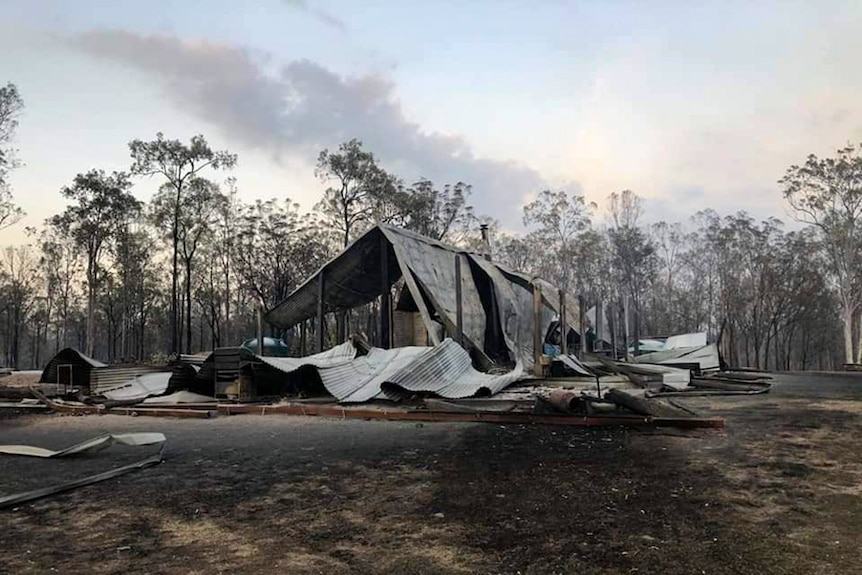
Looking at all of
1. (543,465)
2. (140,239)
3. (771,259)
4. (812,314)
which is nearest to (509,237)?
(771,259)

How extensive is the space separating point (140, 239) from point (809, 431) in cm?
3491

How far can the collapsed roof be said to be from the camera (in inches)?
549

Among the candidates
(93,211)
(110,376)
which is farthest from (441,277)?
(93,211)

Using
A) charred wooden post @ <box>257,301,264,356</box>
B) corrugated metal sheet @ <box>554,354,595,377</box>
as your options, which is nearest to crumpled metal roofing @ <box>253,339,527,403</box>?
corrugated metal sheet @ <box>554,354,595,377</box>

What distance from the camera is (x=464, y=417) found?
25.1 feet

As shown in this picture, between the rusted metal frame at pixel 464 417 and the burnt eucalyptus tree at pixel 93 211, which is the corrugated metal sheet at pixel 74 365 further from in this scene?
the burnt eucalyptus tree at pixel 93 211

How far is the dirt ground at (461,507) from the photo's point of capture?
262 cm

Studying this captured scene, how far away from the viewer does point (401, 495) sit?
3.81m

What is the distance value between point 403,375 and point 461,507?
5.84 metres

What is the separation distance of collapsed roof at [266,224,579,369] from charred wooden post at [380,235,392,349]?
0.09ft

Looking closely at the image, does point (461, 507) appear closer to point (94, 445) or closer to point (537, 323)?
point (94, 445)

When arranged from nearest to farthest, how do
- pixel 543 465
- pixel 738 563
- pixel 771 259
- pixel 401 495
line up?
pixel 738 563, pixel 401 495, pixel 543 465, pixel 771 259

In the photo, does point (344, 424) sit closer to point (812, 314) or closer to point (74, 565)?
point (74, 565)

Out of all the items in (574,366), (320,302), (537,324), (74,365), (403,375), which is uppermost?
(320,302)
